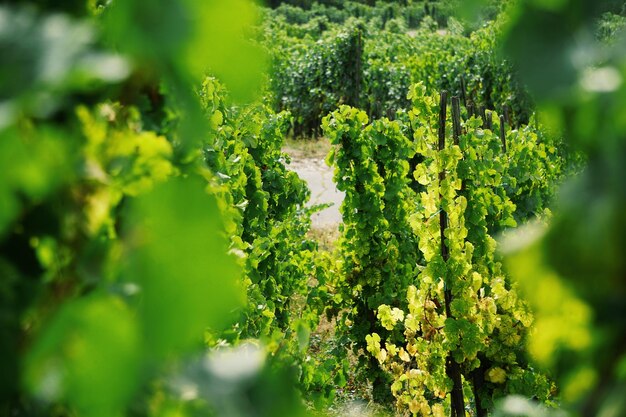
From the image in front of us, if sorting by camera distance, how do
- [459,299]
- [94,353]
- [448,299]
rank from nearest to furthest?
[94,353], [459,299], [448,299]

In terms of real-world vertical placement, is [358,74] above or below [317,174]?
above

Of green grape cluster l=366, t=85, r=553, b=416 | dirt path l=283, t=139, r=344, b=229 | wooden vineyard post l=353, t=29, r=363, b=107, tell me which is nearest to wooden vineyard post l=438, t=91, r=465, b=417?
green grape cluster l=366, t=85, r=553, b=416

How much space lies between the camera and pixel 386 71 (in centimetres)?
1609

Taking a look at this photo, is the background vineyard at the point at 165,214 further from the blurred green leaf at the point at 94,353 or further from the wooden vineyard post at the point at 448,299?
the wooden vineyard post at the point at 448,299

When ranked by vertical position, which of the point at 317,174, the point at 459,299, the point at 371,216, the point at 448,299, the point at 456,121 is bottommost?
the point at 317,174

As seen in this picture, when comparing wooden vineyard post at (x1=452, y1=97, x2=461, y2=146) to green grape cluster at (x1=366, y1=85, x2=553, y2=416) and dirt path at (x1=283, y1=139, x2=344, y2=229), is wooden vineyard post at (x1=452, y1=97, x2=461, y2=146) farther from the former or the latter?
dirt path at (x1=283, y1=139, x2=344, y2=229)

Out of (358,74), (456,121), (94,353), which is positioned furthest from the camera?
(358,74)

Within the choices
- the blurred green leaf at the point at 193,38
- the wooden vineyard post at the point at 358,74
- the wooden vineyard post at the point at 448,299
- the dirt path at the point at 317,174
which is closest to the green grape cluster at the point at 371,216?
the wooden vineyard post at the point at 448,299

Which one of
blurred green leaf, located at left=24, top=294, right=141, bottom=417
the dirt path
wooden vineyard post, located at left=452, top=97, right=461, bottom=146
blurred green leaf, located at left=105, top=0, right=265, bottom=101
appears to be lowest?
the dirt path

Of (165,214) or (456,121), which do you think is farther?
(456,121)

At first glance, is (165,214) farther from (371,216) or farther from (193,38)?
(371,216)

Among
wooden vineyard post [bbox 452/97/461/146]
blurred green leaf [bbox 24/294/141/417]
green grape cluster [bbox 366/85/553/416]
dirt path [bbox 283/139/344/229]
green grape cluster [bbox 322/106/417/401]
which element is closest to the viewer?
blurred green leaf [bbox 24/294/141/417]

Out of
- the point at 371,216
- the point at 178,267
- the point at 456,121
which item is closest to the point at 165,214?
the point at 178,267

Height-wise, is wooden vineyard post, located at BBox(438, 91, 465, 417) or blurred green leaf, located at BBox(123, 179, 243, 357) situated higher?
blurred green leaf, located at BBox(123, 179, 243, 357)
